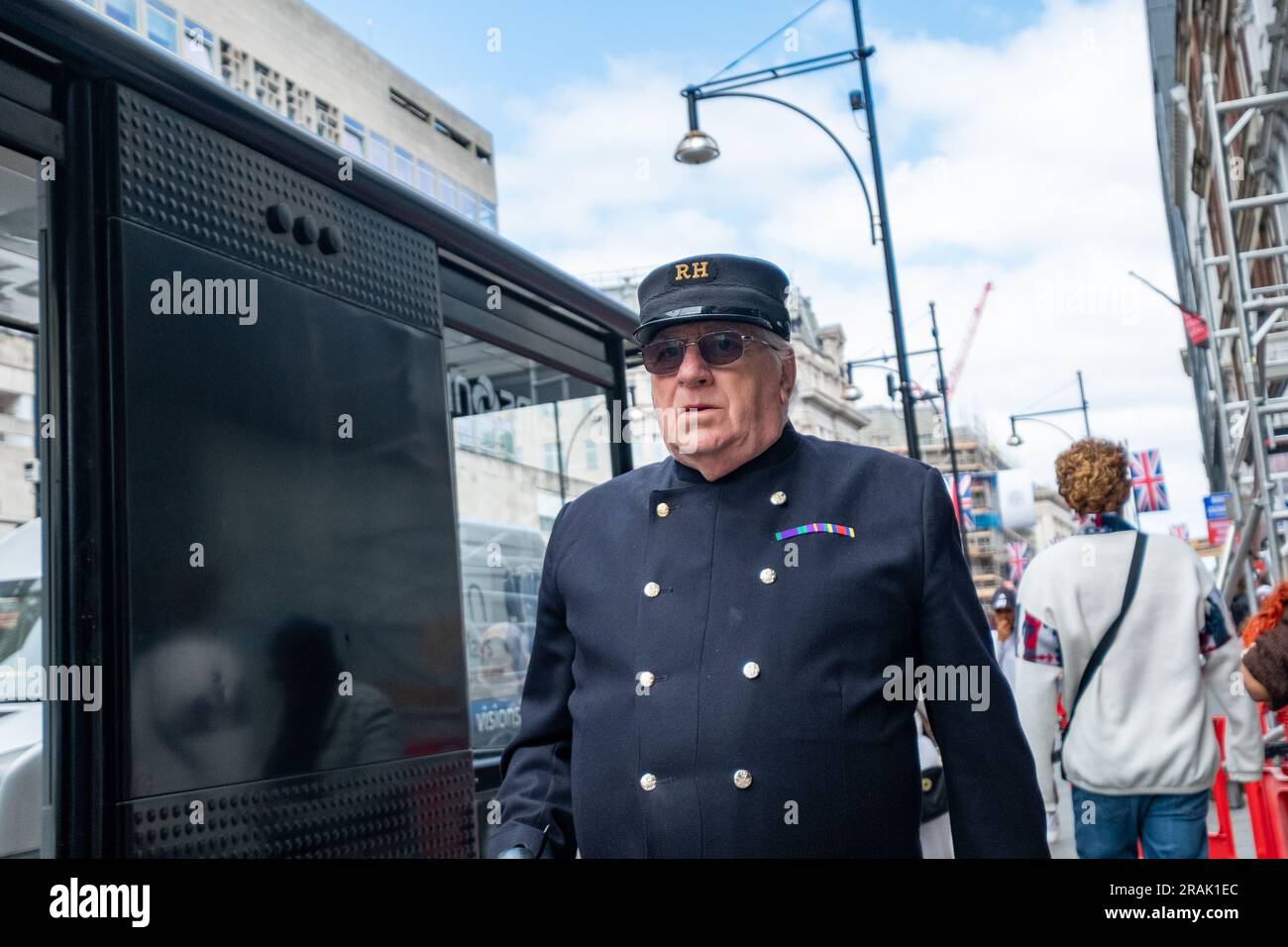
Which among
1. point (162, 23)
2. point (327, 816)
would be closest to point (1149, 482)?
point (327, 816)

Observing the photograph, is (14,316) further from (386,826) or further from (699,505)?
(699,505)

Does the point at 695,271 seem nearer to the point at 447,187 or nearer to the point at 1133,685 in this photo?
the point at 1133,685

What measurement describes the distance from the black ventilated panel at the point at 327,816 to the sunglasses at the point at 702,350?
1.41m

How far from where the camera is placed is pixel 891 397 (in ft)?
75.2

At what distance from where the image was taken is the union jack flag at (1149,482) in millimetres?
21344

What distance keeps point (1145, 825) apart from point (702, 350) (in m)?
2.54

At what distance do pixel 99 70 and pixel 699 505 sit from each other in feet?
5.45

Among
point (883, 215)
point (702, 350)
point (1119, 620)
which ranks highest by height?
point (883, 215)

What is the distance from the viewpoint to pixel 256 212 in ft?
10.9

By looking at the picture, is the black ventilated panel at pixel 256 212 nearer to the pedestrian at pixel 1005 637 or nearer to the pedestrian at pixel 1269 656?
the pedestrian at pixel 1269 656

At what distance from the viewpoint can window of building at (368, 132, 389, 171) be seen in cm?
4119
